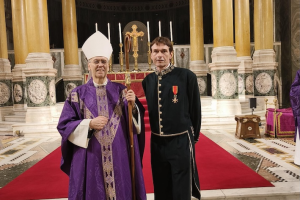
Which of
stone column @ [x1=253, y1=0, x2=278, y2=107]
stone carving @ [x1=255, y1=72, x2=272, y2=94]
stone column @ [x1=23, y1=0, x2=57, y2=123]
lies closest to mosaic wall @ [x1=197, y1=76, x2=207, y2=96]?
stone column @ [x1=253, y1=0, x2=278, y2=107]

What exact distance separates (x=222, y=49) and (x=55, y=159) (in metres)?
5.80

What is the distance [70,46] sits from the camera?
41.5 feet

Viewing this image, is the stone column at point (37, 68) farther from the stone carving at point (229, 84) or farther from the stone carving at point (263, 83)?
the stone carving at point (263, 83)

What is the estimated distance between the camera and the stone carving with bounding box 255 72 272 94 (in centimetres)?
1115

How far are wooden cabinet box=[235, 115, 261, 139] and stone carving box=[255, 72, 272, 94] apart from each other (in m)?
4.78

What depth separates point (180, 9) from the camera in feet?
62.2

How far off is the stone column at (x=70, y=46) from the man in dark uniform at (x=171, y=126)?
10.7 meters

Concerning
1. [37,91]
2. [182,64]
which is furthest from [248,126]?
[182,64]

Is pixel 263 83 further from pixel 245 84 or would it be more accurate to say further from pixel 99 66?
pixel 99 66

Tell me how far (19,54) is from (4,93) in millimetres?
1780

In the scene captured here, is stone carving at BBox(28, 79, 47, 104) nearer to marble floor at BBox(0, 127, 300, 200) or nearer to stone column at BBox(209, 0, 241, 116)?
marble floor at BBox(0, 127, 300, 200)

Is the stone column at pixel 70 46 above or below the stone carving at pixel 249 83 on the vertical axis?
above

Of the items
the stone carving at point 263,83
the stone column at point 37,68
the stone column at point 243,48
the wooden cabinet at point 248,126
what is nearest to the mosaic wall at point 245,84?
the stone column at point 243,48

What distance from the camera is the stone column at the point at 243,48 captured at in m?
11.4
